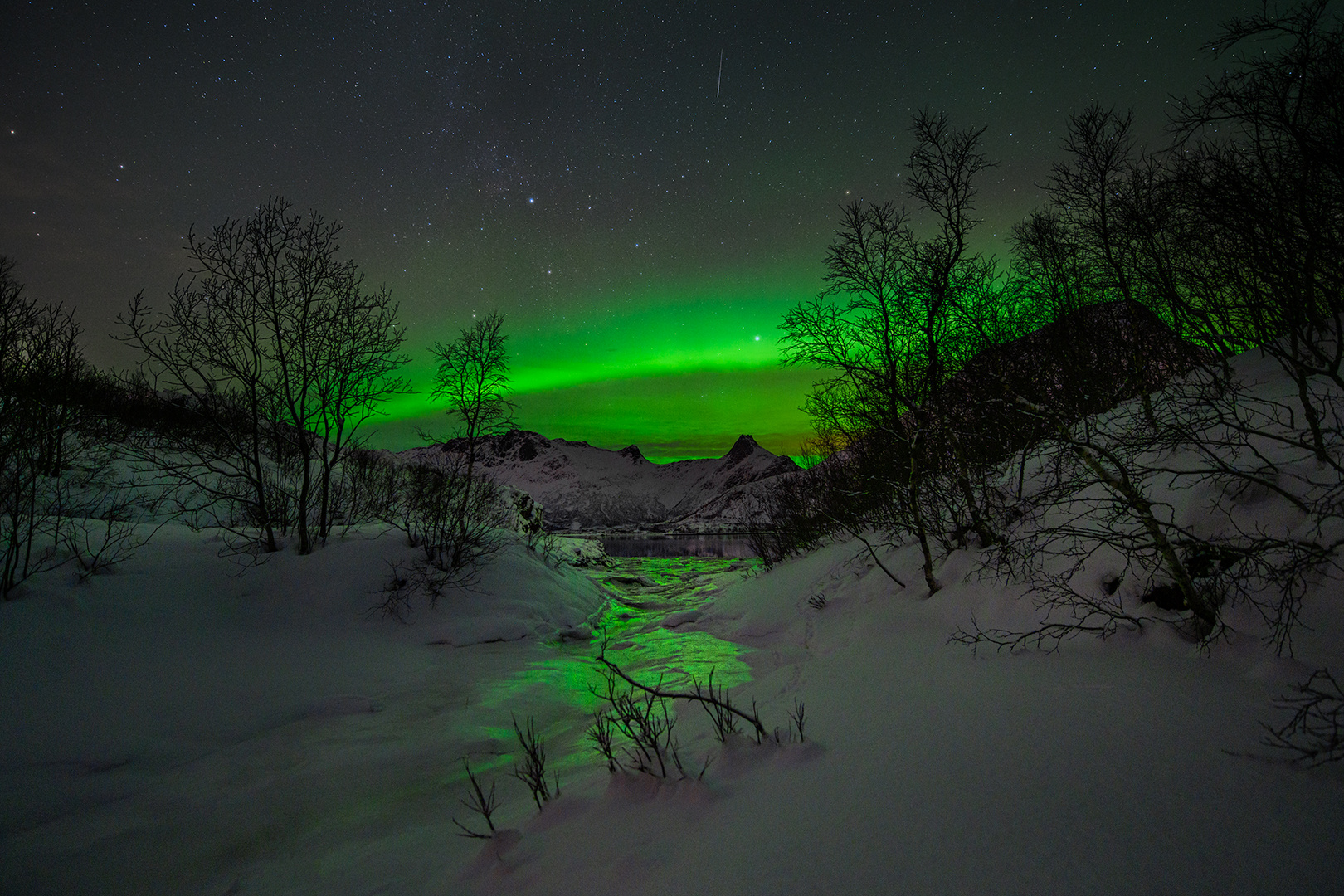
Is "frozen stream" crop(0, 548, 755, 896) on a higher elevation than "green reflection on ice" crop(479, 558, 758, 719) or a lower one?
higher

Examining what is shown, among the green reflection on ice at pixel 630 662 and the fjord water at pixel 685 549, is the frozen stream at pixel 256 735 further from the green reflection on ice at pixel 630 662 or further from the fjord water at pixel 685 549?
the fjord water at pixel 685 549

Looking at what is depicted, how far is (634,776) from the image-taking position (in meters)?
3.06

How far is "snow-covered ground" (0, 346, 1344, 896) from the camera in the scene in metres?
2.00

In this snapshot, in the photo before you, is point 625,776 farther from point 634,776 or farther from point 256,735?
point 256,735

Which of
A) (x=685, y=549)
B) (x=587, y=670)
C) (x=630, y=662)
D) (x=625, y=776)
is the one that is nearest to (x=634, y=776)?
(x=625, y=776)

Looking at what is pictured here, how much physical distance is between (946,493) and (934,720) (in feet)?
23.3

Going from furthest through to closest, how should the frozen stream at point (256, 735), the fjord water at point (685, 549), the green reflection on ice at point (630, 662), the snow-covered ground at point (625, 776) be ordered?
the fjord water at point (685, 549), the green reflection on ice at point (630, 662), the frozen stream at point (256, 735), the snow-covered ground at point (625, 776)

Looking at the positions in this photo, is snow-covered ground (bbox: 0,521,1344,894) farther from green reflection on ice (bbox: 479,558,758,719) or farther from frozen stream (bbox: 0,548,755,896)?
green reflection on ice (bbox: 479,558,758,719)

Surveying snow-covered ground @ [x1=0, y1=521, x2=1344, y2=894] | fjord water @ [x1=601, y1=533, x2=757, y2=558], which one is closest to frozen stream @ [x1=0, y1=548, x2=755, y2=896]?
snow-covered ground @ [x1=0, y1=521, x2=1344, y2=894]

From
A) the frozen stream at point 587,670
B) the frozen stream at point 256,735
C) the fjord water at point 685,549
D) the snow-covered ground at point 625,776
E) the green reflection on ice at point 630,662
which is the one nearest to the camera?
the snow-covered ground at point 625,776

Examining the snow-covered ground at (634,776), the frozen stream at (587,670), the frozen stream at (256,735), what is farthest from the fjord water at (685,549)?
the snow-covered ground at (634,776)

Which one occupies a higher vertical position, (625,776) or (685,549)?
(625,776)

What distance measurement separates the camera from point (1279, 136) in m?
5.24

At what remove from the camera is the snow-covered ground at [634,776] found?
200cm
